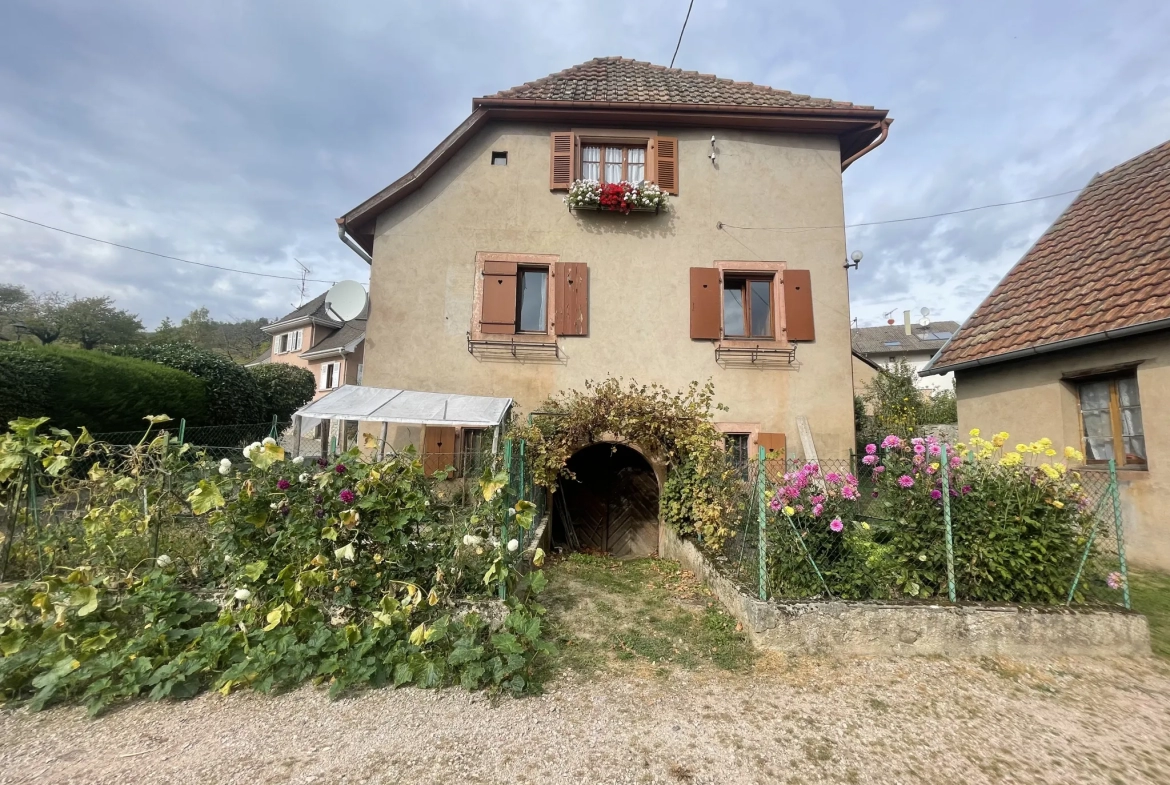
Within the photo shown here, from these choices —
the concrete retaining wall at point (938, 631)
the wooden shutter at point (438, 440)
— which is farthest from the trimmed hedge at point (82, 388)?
the concrete retaining wall at point (938, 631)

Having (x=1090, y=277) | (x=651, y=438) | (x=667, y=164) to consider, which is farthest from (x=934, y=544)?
(x=667, y=164)

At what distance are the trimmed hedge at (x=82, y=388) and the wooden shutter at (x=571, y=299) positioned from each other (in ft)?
22.4

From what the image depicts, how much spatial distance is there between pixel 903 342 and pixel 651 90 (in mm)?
35830

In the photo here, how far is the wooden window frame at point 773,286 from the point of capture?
8883 millimetres

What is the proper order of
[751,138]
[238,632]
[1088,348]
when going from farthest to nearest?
[751,138], [1088,348], [238,632]

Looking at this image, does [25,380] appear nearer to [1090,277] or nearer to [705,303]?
[705,303]

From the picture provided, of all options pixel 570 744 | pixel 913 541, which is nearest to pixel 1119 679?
pixel 913 541

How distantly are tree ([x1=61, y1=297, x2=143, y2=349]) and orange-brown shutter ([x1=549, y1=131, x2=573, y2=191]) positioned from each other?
3431 cm

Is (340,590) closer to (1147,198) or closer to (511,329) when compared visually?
(511,329)

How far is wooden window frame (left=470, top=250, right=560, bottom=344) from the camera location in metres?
8.76

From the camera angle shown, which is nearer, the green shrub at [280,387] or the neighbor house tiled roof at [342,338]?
the green shrub at [280,387]

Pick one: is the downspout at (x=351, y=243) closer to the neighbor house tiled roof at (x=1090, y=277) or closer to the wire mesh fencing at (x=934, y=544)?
the wire mesh fencing at (x=934, y=544)

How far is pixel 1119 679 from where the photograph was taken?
12.5 feet

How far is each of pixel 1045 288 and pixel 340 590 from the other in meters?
10.3
